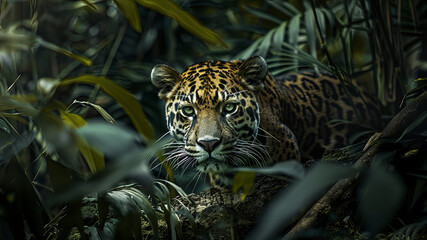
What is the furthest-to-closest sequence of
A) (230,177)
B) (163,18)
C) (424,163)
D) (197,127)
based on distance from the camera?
1. (163,18)
2. (230,177)
3. (197,127)
4. (424,163)

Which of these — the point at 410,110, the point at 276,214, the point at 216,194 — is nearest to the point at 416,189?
the point at 410,110

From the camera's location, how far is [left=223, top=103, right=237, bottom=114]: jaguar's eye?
2170 millimetres

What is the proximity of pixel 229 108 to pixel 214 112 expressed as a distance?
0.30 ft

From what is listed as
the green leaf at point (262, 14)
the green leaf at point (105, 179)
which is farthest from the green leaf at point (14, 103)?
the green leaf at point (262, 14)

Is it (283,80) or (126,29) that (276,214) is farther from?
(126,29)

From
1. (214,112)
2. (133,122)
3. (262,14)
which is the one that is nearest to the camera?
(133,122)

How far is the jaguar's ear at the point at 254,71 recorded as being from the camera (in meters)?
2.23

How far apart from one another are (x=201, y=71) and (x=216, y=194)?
23.9 inches

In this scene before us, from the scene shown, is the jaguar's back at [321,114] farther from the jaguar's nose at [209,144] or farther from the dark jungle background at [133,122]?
the jaguar's nose at [209,144]

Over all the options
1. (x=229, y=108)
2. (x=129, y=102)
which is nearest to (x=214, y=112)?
(x=229, y=108)

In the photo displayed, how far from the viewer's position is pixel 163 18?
12.8 ft

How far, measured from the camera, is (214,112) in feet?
6.96

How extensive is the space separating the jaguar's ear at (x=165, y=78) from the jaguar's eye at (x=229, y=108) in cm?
29

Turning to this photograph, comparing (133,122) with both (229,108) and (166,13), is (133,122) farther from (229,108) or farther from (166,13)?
(229,108)
